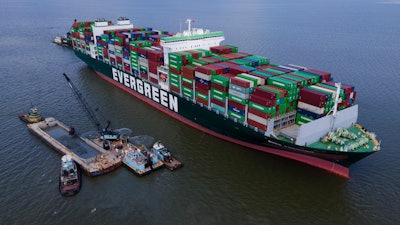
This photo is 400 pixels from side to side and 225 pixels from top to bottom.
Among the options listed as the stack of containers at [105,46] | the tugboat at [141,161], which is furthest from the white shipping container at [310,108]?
the stack of containers at [105,46]

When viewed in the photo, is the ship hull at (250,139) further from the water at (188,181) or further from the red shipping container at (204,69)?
the red shipping container at (204,69)

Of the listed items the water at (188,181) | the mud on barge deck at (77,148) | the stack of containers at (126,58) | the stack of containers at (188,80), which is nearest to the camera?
the water at (188,181)

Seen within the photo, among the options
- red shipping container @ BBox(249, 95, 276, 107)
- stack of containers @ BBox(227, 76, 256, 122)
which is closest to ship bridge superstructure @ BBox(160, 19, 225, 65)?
stack of containers @ BBox(227, 76, 256, 122)

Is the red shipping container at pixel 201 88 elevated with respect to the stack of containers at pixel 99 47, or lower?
lower

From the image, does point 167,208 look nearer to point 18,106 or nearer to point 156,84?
point 156,84

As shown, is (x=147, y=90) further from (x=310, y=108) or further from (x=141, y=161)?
(x=310, y=108)

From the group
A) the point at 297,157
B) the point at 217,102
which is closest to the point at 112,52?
the point at 217,102

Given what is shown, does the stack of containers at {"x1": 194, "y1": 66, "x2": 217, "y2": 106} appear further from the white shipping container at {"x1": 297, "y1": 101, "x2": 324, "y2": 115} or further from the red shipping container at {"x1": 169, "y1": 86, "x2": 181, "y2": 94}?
the white shipping container at {"x1": 297, "y1": 101, "x2": 324, "y2": 115}
